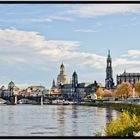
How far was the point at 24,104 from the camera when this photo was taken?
1254 inches

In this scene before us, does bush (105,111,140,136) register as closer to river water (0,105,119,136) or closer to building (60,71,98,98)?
building (60,71,98,98)

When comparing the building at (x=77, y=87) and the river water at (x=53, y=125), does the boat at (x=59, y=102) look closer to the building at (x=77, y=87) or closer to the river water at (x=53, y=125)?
the building at (x=77, y=87)

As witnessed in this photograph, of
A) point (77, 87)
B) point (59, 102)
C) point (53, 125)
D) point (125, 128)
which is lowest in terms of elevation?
point (53, 125)

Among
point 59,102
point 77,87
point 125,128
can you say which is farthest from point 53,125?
point 59,102

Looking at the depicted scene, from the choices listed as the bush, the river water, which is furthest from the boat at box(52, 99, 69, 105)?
the bush

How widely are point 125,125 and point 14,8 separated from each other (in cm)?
156

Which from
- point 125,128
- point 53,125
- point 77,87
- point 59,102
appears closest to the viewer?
point 125,128

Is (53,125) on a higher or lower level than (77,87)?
lower

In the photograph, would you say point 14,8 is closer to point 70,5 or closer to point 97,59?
point 70,5

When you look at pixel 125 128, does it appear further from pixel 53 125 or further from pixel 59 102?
pixel 59 102

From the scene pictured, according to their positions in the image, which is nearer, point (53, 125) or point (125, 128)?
point (125, 128)

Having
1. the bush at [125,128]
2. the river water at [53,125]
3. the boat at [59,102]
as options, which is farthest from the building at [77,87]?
the boat at [59,102]

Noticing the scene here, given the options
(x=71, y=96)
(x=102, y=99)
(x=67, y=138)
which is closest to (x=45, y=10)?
(x=67, y=138)

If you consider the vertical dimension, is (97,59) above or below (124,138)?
above
